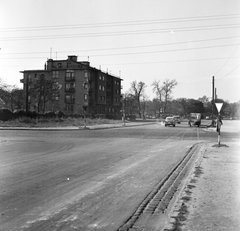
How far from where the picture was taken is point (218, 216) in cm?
449

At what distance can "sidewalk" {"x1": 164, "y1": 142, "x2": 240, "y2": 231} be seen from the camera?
416 centimetres

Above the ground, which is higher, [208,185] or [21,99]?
[21,99]

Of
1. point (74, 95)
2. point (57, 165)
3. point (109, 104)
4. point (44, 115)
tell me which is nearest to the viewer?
point (57, 165)

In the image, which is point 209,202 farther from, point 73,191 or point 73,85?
point 73,85

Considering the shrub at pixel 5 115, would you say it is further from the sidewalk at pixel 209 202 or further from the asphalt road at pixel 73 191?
the sidewalk at pixel 209 202

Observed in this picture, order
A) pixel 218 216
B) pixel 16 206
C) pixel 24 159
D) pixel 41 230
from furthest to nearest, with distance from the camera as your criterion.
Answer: pixel 24 159 < pixel 16 206 < pixel 218 216 < pixel 41 230

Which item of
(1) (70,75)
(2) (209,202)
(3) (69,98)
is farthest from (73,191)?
(1) (70,75)

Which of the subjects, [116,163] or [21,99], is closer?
[116,163]

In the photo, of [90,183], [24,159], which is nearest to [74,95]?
[24,159]

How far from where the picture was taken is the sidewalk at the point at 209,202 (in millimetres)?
4160

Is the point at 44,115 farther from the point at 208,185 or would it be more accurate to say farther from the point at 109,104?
the point at 208,185

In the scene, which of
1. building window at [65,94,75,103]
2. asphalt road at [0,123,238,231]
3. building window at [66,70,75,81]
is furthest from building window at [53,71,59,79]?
asphalt road at [0,123,238,231]

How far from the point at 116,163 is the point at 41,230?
596 centimetres

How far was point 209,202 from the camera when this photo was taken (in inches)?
206
